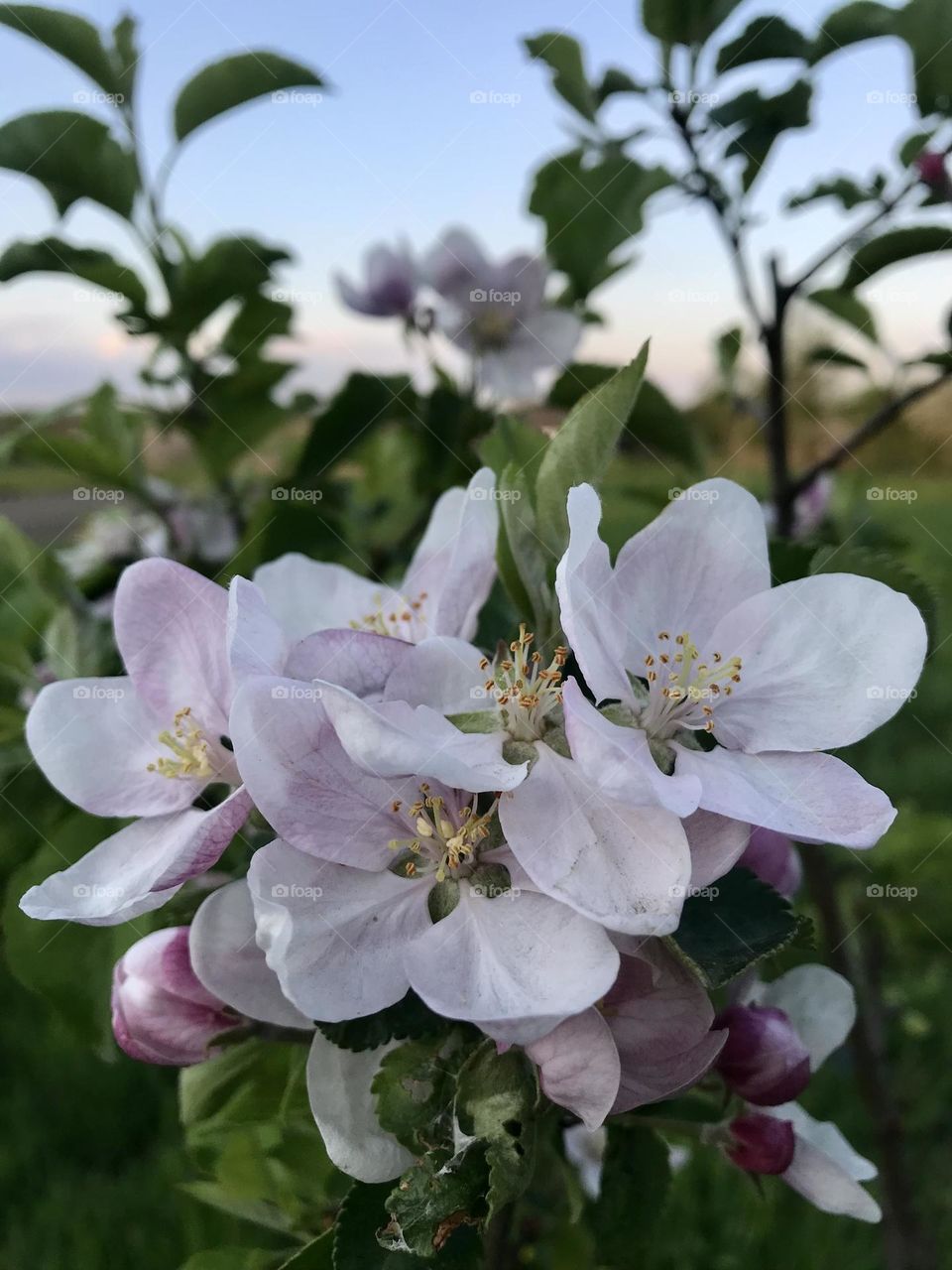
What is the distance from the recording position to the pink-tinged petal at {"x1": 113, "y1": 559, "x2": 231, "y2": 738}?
0.63 metres

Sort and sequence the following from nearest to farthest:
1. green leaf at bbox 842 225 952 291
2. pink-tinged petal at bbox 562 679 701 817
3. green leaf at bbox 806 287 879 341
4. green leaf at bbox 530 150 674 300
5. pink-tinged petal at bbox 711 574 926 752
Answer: pink-tinged petal at bbox 562 679 701 817, pink-tinged petal at bbox 711 574 926 752, green leaf at bbox 842 225 952 291, green leaf at bbox 530 150 674 300, green leaf at bbox 806 287 879 341

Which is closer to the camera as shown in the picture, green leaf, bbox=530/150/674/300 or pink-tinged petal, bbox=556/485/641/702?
pink-tinged petal, bbox=556/485/641/702

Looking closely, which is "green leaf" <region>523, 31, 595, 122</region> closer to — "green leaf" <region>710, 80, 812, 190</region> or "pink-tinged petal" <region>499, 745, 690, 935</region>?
"green leaf" <region>710, 80, 812, 190</region>

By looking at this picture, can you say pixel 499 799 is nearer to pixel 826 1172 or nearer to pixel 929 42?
pixel 826 1172

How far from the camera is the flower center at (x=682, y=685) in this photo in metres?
0.60

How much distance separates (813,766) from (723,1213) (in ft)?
4.87

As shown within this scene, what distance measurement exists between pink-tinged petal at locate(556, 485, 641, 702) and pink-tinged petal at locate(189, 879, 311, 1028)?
21 cm

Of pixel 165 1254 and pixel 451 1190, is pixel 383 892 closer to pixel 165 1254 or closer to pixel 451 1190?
pixel 451 1190

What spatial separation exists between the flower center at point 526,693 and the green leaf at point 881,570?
193 mm

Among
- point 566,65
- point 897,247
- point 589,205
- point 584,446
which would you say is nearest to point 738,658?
point 584,446

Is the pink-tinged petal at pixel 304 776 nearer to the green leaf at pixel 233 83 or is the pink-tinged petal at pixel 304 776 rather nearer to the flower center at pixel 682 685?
the flower center at pixel 682 685

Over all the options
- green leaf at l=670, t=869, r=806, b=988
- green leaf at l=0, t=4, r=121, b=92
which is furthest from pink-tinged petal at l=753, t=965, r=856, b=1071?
green leaf at l=0, t=4, r=121, b=92

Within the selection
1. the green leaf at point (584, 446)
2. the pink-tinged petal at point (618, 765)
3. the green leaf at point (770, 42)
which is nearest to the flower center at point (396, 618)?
the green leaf at point (584, 446)

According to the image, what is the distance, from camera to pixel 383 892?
577 millimetres
